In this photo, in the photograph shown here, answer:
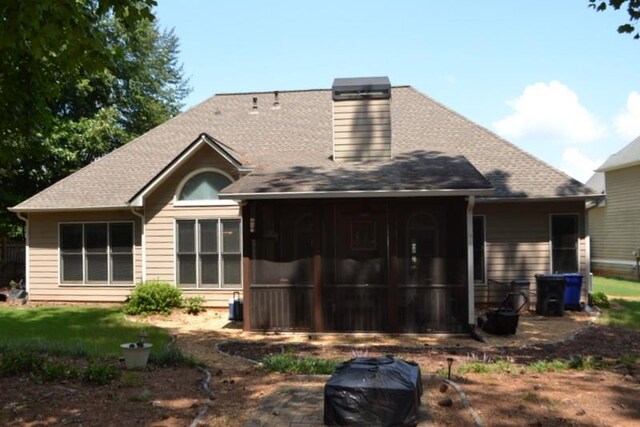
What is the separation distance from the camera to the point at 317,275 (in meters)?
11.2

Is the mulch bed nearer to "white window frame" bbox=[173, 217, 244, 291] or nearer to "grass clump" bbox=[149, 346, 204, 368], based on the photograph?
"grass clump" bbox=[149, 346, 204, 368]

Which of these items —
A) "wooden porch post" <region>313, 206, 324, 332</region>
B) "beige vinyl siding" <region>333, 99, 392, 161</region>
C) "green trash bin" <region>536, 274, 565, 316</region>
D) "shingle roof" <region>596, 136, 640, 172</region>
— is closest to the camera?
"wooden porch post" <region>313, 206, 324, 332</region>

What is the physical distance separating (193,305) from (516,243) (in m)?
8.37

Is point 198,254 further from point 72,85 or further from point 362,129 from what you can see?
point 72,85

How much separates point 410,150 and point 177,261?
6831mm

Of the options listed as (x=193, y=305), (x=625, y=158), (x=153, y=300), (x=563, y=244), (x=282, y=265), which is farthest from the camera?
(x=625, y=158)

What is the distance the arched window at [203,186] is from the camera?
14.4m

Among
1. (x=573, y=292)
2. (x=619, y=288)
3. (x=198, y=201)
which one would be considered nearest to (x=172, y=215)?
(x=198, y=201)

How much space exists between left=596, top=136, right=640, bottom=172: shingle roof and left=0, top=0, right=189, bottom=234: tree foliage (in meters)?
20.7

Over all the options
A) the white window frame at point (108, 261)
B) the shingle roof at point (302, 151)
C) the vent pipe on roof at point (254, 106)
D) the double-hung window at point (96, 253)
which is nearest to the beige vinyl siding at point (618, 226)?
the shingle roof at point (302, 151)

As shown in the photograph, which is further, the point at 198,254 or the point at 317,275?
the point at 198,254

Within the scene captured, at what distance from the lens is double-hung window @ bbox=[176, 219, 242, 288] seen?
1459cm

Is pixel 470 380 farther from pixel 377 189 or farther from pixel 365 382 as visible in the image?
pixel 377 189

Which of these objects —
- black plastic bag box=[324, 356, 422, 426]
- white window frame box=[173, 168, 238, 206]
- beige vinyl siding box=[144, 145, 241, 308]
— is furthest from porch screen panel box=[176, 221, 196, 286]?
black plastic bag box=[324, 356, 422, 426]
